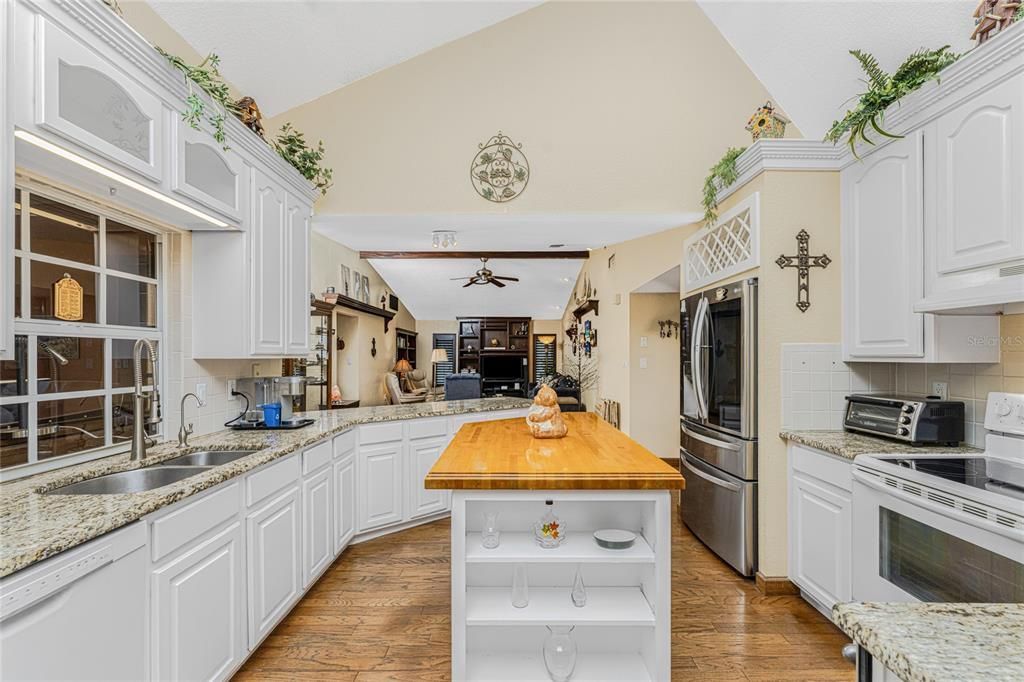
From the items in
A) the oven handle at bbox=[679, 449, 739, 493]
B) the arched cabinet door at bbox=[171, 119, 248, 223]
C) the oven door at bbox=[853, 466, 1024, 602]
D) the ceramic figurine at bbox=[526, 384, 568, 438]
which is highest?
the arched cabinet door at bbox=[171, 119, 248, 223]

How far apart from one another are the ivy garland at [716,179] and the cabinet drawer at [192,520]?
322cm

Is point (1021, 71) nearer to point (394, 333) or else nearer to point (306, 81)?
point (306, 81)

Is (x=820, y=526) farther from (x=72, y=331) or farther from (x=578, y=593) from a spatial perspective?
(x=72, y=331)

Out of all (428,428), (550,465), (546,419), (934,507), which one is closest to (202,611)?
(550,465)

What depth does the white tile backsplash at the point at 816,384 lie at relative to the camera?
113 inches

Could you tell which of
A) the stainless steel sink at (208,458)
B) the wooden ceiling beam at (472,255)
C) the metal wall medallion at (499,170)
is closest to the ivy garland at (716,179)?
the metal wall medallion at (499,170)

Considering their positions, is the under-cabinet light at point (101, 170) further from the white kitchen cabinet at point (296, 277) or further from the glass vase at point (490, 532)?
the glass vase at point (490, 532)

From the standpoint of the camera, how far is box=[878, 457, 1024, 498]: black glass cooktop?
1656 mm

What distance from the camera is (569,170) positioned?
12.5 feet

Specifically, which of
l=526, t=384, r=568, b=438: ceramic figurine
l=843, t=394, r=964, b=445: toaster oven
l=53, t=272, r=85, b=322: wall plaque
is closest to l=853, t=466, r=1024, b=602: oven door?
l=843, t=394, r=964, b=445: toaster oven

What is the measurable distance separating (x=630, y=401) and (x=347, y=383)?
3.78 meters

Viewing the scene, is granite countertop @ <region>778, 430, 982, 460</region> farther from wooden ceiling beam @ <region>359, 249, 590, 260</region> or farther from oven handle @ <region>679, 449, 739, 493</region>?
wooden ceiling beam @ <region>359, 249, 590, 260</region>

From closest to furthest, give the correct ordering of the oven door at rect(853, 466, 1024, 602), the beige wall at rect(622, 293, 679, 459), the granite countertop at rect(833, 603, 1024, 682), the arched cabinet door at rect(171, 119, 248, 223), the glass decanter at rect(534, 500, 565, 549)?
the granite countertop at rect(833, 603, 1024, 682), the oven door at rect(853, 466, 1024, 602), the glass decanter at rect(534, 500, 565, 549), the arched cabinet door at rect(171, 119, 248, 223), the beige wall at rect(622, 293, 679, 459)

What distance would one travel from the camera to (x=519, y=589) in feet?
6.11
